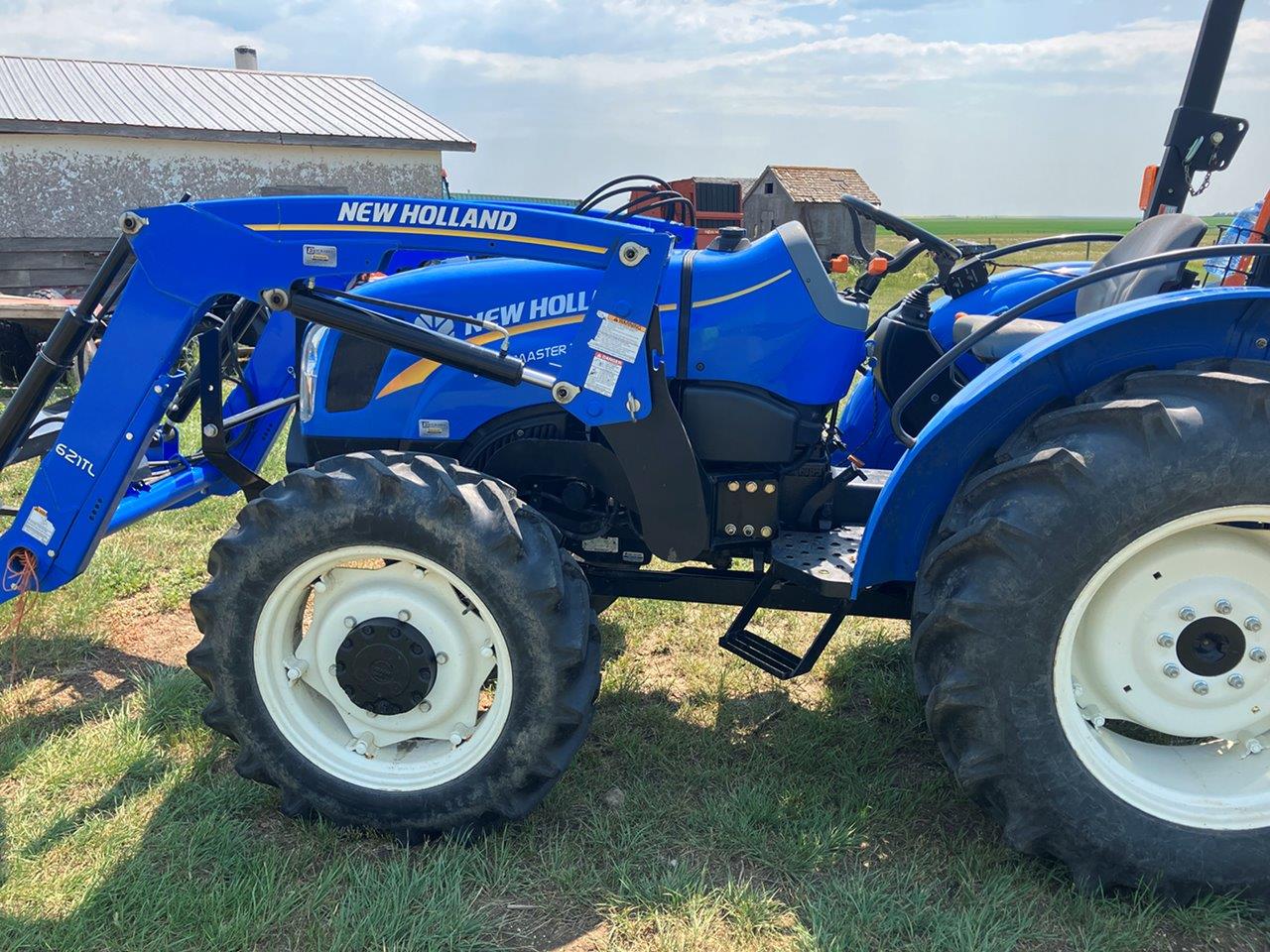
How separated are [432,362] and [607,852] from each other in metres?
1.43

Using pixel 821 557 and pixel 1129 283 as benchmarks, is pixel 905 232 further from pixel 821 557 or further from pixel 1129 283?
pixel 821 557

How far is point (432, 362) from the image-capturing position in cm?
282

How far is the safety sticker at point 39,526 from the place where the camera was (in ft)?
9.09

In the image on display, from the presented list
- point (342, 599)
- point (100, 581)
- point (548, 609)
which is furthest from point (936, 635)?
point (100, 581)

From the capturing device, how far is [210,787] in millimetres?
2805

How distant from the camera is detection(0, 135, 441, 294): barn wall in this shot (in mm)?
11461

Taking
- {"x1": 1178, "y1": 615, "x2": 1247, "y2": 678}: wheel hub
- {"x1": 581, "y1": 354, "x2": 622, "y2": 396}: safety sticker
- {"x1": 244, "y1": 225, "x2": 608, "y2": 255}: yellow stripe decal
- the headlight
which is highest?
{"x1": 244, "y1": 225, "x2": 608, "y2": 255}: yellow stripe decal

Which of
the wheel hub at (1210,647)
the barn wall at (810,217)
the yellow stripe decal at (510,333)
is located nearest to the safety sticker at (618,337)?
the yellow stripe decal at (510,333)

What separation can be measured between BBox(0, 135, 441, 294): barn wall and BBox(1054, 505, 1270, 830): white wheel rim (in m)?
12.4

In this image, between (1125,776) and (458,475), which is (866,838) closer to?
(1125,776)

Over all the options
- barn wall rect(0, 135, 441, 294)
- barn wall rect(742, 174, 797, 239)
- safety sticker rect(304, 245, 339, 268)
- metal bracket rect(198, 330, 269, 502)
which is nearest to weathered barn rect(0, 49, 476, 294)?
barn wall rect(0, 135, 441, 294)

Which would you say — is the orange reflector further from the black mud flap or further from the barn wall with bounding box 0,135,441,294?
the barn wall with bounding box 0,135,441,294

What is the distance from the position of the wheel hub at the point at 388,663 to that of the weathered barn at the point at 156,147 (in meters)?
11.2

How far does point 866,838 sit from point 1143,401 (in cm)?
133
